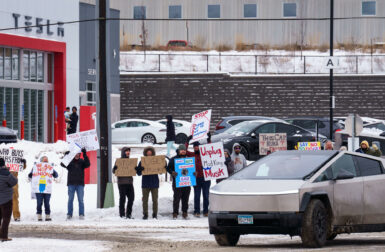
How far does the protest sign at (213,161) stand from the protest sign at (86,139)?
8.49 feet

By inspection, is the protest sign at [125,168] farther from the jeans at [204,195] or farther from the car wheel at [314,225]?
the car wheel at [314,225]

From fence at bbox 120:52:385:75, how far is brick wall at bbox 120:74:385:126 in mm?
5789

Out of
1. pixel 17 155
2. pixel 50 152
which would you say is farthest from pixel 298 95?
pixel 17 155

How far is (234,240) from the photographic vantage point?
635 inches

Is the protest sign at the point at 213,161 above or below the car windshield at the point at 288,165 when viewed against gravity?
below

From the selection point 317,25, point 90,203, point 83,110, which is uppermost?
point 317,25

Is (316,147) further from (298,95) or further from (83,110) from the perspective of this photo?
(298,95)

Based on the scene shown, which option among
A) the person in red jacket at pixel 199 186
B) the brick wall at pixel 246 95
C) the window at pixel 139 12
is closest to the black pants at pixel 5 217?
the person in red jacket at pixel 199 186

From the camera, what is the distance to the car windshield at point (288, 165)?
15891 mm

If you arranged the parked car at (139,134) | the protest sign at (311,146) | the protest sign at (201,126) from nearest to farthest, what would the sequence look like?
the protest sign at (201,126) → the protest sign at (311,146) → the parked car at (139,134)

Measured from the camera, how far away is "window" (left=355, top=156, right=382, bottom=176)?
1672cm

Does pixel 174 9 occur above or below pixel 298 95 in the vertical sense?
above

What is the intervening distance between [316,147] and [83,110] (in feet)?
22.7

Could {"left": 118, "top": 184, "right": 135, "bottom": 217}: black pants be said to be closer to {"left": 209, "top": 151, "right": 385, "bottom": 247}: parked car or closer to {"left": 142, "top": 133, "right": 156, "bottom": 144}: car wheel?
{"left": 209, "top": 151, "right": 385, "bottom": 247}: parked car
